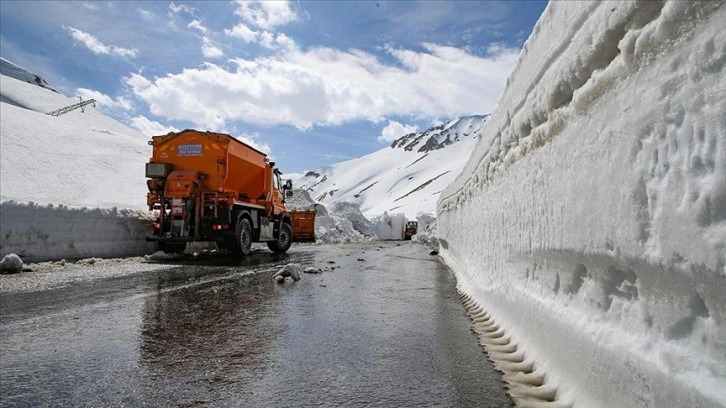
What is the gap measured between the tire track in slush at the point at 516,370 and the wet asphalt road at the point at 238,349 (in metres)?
0.09

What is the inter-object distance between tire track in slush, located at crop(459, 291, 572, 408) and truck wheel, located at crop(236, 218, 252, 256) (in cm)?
944

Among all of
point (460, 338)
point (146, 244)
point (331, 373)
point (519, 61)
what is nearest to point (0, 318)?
point (331, 373)

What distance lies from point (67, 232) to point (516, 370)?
10724mm

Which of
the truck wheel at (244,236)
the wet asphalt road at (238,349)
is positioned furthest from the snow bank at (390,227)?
the wet asphalt road at (238,349)

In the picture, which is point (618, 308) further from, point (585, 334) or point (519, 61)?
point (519, 61)

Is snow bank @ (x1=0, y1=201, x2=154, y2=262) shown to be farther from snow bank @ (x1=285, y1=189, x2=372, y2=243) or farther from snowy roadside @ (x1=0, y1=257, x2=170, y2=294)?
snow bank @ (x1=285, y1=189, x2=372, y2=243)

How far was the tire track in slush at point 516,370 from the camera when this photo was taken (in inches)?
92.7

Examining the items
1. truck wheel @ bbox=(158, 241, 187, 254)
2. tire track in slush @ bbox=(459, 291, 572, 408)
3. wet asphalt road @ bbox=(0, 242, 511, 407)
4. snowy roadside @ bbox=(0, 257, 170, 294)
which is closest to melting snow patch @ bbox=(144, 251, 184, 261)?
truck wheel @ bbox=(158, 241, 187, 254)

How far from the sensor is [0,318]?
4.38 metres

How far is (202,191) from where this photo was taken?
12.0 meters

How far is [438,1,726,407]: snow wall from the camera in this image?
1.28 meters

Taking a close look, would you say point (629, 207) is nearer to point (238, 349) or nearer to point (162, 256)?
point (238, 349)

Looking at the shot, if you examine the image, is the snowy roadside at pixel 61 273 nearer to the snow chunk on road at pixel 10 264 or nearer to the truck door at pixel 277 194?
the snow chunk on road at pixel 10 264

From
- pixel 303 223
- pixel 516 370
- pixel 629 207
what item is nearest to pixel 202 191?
pixel 516 370
